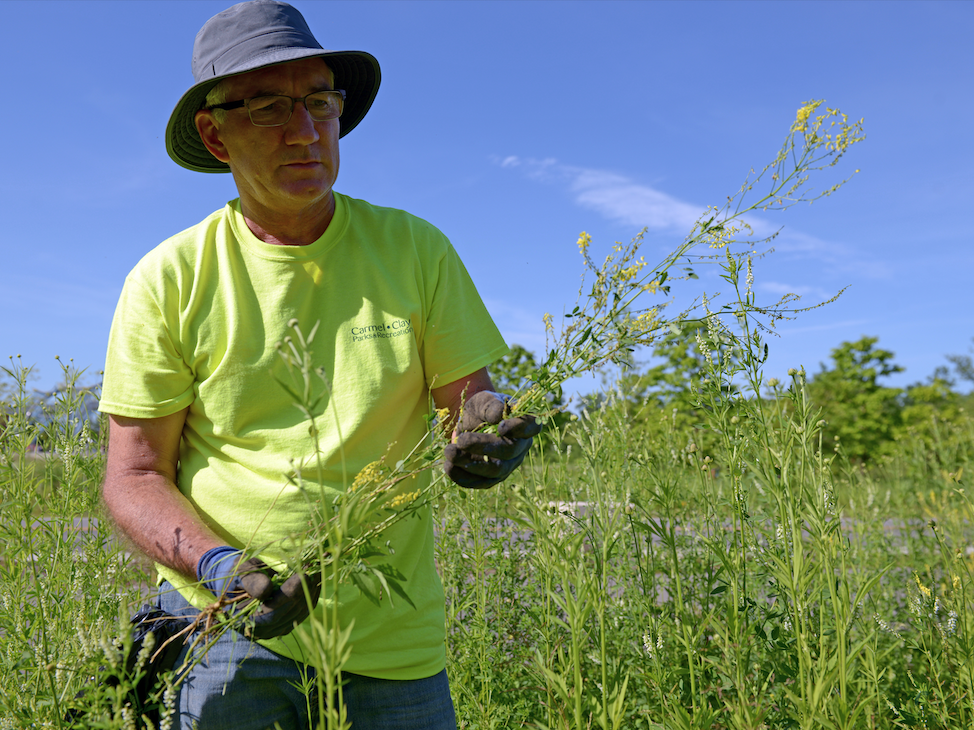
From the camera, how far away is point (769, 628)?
2.33 meters

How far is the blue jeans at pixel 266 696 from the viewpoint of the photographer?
1818 mm

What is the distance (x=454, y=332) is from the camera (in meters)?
2.10

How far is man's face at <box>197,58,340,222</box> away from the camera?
1.93m

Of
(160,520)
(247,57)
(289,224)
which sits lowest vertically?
(160,520)

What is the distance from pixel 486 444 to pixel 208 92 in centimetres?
141

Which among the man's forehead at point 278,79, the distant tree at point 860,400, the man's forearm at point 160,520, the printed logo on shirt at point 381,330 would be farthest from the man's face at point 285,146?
the distant tree at point 860,400

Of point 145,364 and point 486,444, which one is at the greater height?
point 145,364

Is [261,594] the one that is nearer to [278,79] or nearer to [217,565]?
[217,565]

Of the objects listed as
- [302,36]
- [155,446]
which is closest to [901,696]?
[155,446]

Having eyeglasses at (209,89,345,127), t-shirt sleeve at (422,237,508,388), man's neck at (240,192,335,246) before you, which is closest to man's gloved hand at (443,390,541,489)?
t-shirt sleeve at (422,237,508,388)

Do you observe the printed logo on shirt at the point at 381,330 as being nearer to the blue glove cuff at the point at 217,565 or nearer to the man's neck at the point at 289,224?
the man's neck at the point at 289,224

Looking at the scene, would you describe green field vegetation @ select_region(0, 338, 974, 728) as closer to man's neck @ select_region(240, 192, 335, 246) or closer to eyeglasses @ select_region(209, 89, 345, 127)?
man's neck @ select_region(240, 192, 335, 246)

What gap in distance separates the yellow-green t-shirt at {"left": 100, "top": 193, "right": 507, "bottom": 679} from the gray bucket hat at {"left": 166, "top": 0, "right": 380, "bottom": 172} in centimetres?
38

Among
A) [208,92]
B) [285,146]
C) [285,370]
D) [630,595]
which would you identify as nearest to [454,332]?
[285,370]
